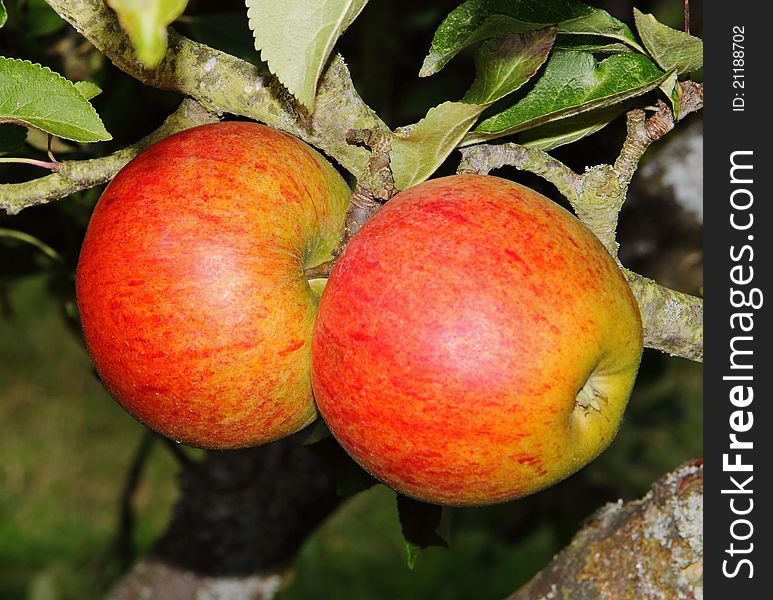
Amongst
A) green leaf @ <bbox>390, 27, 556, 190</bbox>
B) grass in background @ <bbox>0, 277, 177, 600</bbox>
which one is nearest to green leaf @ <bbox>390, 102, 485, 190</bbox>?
green leaf @ <bbox>390, 27, 556, 190</bbox>

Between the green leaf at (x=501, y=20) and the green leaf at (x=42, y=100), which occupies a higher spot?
the green leaf at (x=42, y=100)

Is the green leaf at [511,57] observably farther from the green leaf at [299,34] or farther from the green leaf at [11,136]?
the green leaf at [11,136]

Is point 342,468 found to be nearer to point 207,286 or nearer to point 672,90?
point 207,286

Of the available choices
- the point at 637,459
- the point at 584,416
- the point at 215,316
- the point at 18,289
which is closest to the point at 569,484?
the point at 637,459

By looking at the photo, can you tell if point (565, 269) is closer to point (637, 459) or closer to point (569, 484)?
point (569, 484)

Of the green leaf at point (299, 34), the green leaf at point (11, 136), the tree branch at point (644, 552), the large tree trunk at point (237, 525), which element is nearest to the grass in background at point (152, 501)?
the large tree trunk at point (237, 525)

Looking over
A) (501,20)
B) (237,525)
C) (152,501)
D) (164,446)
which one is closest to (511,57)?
(501,20)
